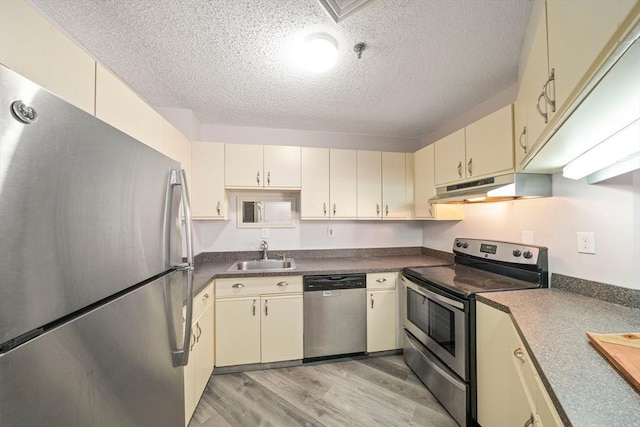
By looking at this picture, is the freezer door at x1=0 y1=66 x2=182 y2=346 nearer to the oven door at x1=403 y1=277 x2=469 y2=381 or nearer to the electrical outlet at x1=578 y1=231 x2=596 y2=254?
the oven door at x1=403 y1=277 x2=469 y2=381

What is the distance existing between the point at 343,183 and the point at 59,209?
92.0 inches

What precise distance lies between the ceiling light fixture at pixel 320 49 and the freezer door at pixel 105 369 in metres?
1.39

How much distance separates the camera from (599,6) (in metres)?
0.57

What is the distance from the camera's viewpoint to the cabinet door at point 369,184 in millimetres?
2727

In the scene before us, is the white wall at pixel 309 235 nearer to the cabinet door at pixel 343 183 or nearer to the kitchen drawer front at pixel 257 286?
the cabinet door at pixel 343 183

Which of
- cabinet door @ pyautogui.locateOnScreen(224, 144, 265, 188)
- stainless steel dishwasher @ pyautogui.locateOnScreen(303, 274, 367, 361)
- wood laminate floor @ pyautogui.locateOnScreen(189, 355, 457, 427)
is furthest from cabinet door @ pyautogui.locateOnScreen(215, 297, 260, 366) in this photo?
cabinet door @ pyautogui.locateOnScreen(224, 144, 265, 188)

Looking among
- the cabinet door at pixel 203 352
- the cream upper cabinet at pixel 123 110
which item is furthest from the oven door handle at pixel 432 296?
the cream upper cabinet at pixel 123 110

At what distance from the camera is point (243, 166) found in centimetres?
248

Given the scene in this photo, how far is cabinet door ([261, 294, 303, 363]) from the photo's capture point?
219 cm

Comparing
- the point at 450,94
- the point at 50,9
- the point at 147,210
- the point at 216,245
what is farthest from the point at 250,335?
the point at 450,94

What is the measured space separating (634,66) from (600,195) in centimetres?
113

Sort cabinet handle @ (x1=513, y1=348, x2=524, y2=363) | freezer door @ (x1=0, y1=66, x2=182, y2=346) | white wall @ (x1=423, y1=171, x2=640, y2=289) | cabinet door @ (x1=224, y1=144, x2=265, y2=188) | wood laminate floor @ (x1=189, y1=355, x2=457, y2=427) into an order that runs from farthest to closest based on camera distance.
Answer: cabinet door @ (x1=224, y1=144, x2=265, y2=188), wood laminate floor @ (x1=189, y1=355, x2=457, y2=427), white wall @ (x1=423, y1=171, x2=640, y2=289), cabinet handle @ (x1=513, y1=348, x2=524, y2=363), freezer door @ (x1=0, y1=66, x2=182, y2=346)

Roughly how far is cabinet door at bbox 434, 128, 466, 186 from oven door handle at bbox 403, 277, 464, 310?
97 cm

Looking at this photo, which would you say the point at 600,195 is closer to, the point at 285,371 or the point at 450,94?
the point at 450,94
